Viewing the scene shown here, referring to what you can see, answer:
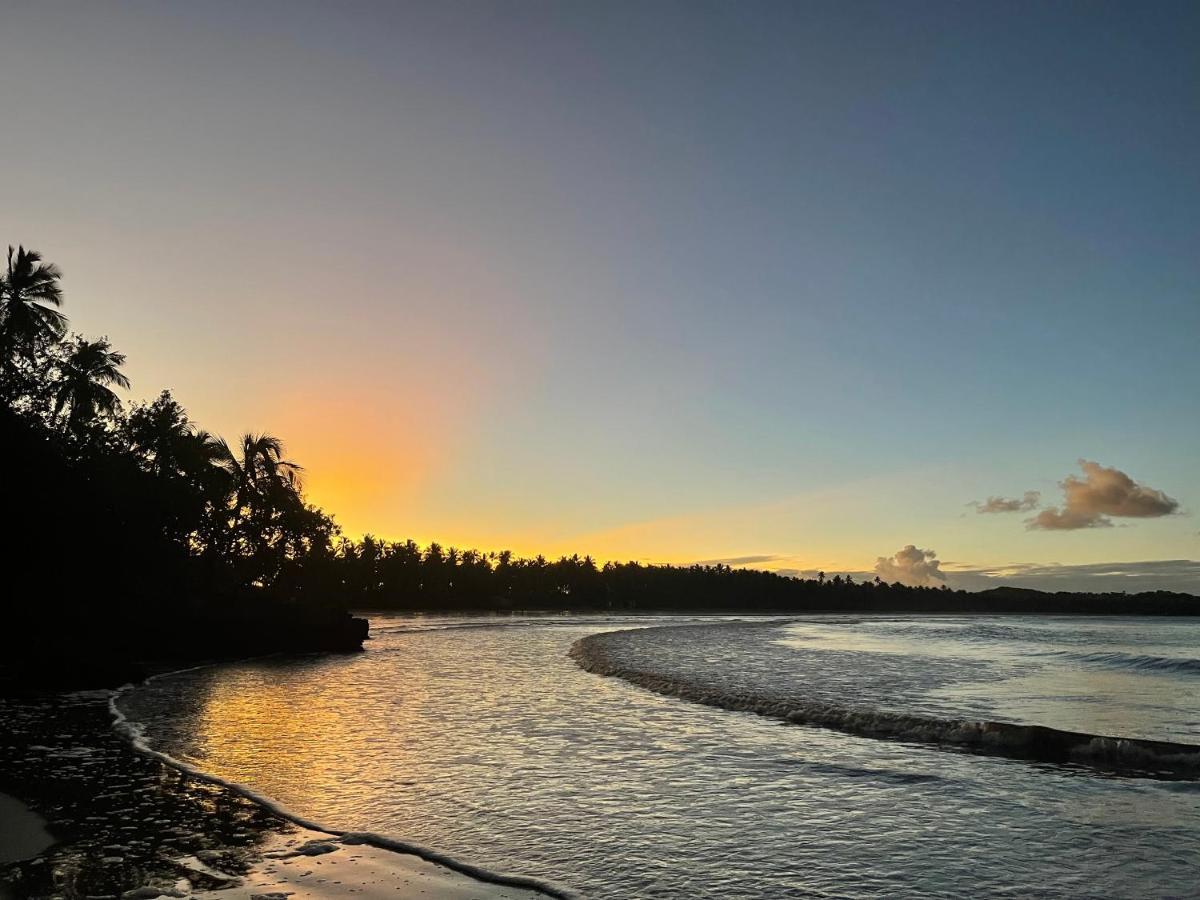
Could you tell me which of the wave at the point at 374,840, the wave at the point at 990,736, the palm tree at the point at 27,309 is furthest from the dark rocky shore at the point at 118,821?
the palm tree at the point at 27,309

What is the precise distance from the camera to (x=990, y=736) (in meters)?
14.1

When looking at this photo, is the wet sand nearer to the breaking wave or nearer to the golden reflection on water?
the golden reflection on water

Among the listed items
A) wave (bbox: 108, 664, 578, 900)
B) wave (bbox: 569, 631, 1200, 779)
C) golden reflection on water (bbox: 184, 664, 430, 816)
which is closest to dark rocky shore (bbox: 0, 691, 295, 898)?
wave (bbox: 108, 664, 578, 900)

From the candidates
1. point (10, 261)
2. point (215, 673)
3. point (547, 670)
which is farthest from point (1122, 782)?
point (10, 261)

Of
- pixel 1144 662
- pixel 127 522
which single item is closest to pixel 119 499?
pixel 127 522

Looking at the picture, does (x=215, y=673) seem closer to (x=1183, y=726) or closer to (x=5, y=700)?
(x=5, y=700)

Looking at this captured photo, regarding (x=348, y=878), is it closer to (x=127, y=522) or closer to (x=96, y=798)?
(x=96, y=798)

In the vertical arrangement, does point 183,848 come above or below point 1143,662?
above

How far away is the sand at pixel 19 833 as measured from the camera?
21.8 feet

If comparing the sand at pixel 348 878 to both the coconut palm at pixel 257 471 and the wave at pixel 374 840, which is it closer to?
the wave at pixel 374 840

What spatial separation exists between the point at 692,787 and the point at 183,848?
18.3 feet

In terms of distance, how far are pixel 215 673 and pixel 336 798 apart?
62.6 ft

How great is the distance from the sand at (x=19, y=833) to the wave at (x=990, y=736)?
12.4 metres

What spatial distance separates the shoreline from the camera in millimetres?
6027
